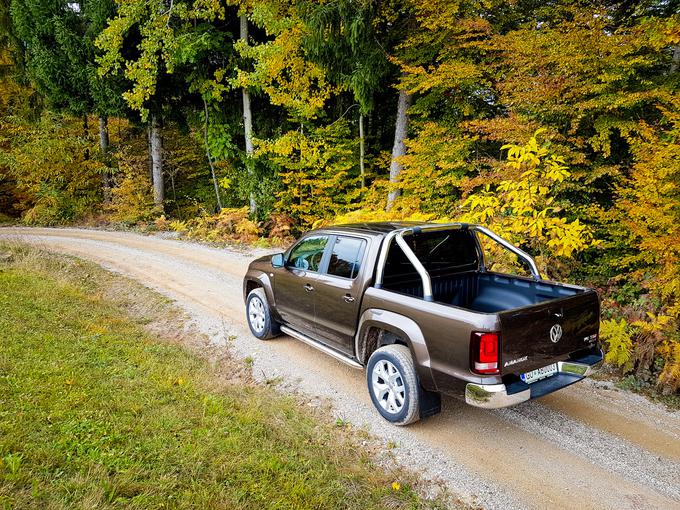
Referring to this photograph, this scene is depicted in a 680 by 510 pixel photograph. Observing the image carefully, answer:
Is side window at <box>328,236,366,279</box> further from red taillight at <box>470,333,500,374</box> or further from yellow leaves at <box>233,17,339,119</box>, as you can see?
yellow leaves at <box>233,17,339,119</box>

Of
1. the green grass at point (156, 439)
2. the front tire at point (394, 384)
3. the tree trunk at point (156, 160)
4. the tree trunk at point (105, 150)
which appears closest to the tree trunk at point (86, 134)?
the tree trunk at point (105, 150)

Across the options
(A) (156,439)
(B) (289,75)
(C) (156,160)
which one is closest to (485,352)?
(A) (156,439)

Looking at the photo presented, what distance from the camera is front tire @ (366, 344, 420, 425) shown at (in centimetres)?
372

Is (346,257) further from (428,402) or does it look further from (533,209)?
(533,209)

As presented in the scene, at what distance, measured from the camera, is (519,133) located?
7348 millimetres

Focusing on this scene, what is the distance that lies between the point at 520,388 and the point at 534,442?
817 millimetres

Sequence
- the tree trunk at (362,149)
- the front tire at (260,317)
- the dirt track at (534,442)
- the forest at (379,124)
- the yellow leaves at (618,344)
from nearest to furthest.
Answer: the dirt track at (534,442) → the yellow leaves at (618,344) → the front tire at (260,317) → the forest at (379,124) → the tree trunk at (362,149)

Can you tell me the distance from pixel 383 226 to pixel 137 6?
14.4 meters

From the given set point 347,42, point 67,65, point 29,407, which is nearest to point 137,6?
point 67,65

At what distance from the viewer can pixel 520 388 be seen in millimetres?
3318

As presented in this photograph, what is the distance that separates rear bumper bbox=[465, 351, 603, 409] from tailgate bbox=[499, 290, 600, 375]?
0.12 m

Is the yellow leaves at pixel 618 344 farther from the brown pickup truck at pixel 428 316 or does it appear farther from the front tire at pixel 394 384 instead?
the front tire at pixel 394 384

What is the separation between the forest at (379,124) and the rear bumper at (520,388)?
164 centimetres

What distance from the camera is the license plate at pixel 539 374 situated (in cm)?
349
